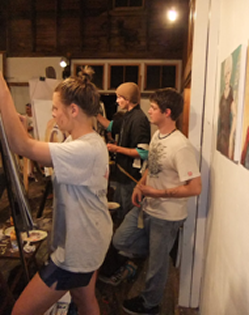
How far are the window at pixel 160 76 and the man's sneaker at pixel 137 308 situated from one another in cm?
549

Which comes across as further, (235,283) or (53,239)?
(53,239)

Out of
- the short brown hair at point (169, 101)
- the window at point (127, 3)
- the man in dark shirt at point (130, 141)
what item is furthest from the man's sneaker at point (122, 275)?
the window at point (127, 3)

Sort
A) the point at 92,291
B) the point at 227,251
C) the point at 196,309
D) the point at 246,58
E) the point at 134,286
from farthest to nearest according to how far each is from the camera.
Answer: the point at 134,286 → the point at 196,309 → the point at 92,291 → the point at 227,251 → the point at 246,58

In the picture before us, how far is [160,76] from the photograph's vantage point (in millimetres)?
6609

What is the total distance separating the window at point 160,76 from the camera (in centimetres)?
659

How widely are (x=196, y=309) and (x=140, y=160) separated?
48.4 inches

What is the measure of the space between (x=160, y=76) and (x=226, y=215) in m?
5.82

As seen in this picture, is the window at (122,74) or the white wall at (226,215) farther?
the window at (122,74)

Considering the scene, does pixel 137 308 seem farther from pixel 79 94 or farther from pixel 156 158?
pixel 79 94

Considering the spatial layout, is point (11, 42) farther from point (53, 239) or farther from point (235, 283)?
point (235, 283)

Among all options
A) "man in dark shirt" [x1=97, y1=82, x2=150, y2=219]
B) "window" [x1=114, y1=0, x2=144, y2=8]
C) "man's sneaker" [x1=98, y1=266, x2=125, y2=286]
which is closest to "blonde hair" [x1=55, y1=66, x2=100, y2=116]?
"man in dark shirt" [x1=97, y1=82, x2=150, y2=219]

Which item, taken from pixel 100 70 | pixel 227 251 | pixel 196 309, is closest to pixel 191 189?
pixel 227 251

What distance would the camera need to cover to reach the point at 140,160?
2.51 metres

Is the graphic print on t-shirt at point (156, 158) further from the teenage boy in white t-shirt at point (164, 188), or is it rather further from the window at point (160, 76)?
the window at point (160, 76)
